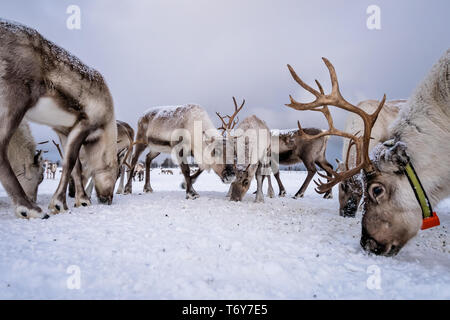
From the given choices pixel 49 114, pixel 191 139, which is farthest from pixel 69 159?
pixel 191 139

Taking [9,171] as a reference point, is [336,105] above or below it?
above


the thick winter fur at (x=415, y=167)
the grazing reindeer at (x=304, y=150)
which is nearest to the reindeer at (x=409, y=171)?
the thick winter fur at (x=415, y=167)

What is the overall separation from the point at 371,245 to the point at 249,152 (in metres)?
4.32

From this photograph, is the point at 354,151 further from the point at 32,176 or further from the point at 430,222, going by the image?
the point at 32,176

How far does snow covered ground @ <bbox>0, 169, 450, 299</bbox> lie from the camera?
1.71 meters

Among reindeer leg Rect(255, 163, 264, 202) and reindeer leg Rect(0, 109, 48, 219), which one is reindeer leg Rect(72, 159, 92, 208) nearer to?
reindeer leg Rect(0, 109, 48, 219)

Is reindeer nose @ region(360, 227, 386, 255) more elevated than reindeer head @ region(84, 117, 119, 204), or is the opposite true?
reindeer head @ region(84, 117, 119, 204)

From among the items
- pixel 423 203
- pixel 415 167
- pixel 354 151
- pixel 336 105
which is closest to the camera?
pixel 423 203

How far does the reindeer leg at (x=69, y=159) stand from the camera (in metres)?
4.02

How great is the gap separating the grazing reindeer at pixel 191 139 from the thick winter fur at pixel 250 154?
29 cm

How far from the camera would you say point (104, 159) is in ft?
17.3

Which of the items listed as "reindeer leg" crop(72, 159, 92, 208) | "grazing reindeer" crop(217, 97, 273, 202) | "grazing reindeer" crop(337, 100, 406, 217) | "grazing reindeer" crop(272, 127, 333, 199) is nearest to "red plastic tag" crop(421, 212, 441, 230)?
"grazing reindeer" crop(337, 100, 406, 217)

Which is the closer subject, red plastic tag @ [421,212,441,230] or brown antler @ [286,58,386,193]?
red plastic tag @ [421,212,441,230]
